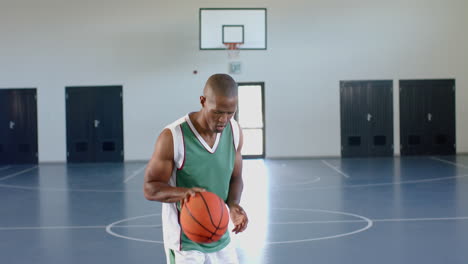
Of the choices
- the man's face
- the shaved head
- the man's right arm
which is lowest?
the man's right arm

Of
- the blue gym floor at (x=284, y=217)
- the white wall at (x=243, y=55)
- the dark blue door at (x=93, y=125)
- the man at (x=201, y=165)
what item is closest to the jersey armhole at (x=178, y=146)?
the man at (x=201, y=165)

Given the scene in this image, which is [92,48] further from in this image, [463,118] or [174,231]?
[174,231]

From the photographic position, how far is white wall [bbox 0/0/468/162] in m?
17.2

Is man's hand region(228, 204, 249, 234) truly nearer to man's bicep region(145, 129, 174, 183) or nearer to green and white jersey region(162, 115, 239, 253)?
green and white jersey region(162, 115, 239, 253)

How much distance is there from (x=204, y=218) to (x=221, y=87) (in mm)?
634

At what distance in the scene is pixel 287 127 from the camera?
17.4 meters

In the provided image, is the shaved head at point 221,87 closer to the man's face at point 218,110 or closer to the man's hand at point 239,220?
the man's face at point 218,110

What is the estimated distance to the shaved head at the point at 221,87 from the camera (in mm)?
2971

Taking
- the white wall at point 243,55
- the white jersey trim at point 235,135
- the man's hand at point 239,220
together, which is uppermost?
the white wall at point 243,55

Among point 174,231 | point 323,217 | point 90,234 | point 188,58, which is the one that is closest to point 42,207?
point 90,234

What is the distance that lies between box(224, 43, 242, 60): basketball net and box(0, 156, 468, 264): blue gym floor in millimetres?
3820

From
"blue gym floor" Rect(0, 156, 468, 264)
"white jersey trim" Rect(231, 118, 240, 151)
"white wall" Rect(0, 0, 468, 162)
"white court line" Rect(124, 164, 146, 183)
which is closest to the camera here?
"white jersey trim" Rect(231, 118, 240, 151)

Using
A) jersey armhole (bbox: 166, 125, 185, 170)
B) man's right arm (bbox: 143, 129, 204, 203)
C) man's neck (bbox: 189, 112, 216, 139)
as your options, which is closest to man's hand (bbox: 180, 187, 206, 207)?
man's right arm (bbox: 143, 129, 204, 203)

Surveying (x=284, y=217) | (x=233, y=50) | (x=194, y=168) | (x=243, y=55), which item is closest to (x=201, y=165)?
(x=194, y=168)
